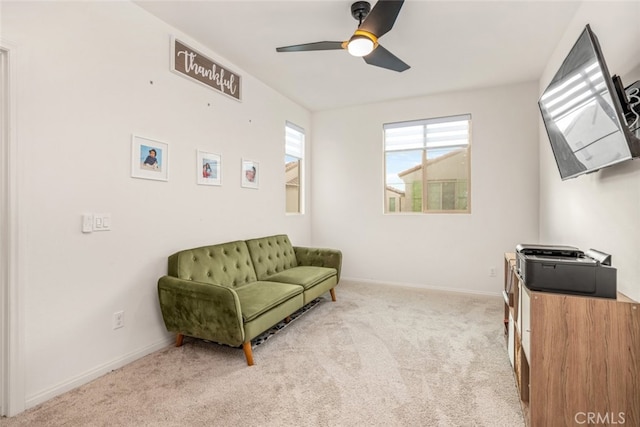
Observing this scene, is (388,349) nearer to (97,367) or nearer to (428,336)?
(428,336)

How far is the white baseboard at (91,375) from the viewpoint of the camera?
188 centimetres

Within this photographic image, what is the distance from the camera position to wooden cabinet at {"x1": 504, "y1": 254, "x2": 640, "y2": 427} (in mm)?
1415

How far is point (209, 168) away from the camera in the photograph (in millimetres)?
3156

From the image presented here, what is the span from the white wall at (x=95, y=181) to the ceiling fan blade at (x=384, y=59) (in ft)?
5.60

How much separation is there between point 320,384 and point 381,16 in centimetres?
254

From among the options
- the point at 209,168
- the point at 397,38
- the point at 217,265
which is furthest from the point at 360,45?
the point at 217,265

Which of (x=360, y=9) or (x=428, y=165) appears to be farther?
(x=428, y=165)

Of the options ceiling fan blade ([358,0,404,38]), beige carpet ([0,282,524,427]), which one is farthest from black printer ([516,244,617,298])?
ceiling fan blade ([358,0,404,38])

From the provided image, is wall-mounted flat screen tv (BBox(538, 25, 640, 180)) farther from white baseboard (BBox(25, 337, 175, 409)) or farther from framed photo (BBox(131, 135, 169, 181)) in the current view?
white baseboard (BBox(25, 337, 175, 409))

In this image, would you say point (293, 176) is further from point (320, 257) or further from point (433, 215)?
point (433, 215)

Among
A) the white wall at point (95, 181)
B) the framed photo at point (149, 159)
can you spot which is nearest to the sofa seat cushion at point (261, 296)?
the white wall at point (95, 181)

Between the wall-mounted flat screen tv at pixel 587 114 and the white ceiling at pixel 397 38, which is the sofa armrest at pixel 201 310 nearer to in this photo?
the white ceiling at pixel 397 38

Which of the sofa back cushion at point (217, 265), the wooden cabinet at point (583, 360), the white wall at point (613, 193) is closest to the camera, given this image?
the wooden cabinet at point (583, 360)

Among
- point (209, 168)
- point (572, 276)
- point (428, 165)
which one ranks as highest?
point (428, 165)
